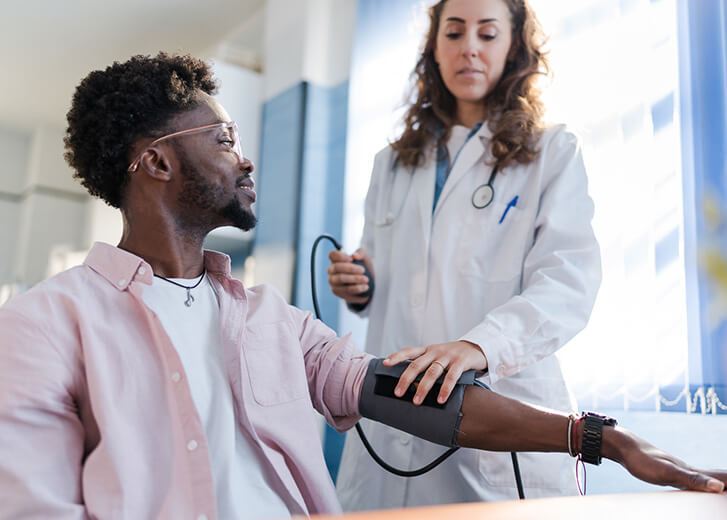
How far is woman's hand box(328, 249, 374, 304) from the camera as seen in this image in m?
1.50

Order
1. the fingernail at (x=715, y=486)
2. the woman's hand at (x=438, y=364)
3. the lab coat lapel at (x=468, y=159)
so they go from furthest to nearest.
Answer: the lab coat lapel at (x=468, y=159)
the woman's hand at (x=438, y=364)
the fingernail at (x=715, y=486)

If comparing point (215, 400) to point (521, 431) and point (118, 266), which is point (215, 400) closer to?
point (118, 266)

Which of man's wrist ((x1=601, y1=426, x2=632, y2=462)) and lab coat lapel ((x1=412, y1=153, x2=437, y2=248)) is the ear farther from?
man's wrist ((x1=601, y1=426, x2=632, y2=462))

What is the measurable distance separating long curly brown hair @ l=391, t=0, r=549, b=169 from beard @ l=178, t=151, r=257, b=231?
0.55 metres

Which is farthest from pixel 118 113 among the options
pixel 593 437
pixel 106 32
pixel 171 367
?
pixel 106 32

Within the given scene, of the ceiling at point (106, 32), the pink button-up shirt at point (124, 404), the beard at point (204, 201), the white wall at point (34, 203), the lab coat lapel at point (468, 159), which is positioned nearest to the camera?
the pink button-up shirt at point (124, 404)

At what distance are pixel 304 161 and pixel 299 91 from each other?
13.1 inches

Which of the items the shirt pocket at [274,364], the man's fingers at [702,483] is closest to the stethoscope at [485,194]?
the shirt pocket at [274,364]

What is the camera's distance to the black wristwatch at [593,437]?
3.17ft

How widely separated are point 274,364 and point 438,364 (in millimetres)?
273

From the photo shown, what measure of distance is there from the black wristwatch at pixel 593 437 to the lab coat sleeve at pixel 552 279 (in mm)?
203

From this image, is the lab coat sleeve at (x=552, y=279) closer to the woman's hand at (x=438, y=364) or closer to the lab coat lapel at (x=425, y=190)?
the woman's hand at (x=438, y=364)

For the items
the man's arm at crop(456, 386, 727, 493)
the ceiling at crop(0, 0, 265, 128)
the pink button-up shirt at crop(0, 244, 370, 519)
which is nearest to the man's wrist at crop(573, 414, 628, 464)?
the man's arm at crop(456, 386, 727, 493)

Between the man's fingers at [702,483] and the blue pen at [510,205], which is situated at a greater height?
the blue pen at [510,205]
